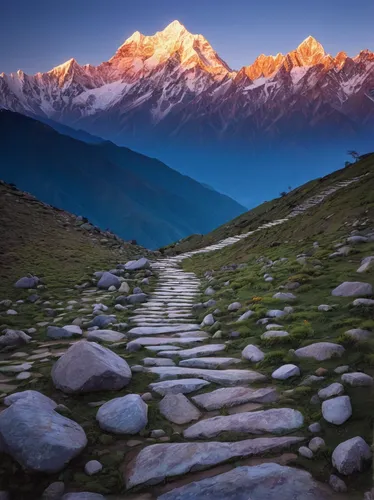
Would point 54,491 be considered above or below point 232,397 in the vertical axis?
below

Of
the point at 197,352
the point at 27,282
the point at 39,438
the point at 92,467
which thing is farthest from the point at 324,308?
the point at 27,282

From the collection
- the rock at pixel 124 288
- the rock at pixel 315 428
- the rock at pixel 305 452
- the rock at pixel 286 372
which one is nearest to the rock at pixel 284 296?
the rock at pixel 286 372

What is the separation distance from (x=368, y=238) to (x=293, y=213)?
801 inches

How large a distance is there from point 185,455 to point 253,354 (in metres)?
2.40

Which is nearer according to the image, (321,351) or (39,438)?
(39,438)

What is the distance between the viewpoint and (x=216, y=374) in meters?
5.32

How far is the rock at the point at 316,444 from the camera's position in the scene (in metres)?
3.42

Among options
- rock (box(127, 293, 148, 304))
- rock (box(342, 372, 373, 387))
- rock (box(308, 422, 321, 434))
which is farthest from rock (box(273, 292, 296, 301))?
rock (box(308, 422, 321, 434))

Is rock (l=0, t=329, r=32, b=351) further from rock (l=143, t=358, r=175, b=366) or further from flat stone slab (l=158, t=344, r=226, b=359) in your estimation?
flat stone slab (l=158, t=344, r=226, b=359)

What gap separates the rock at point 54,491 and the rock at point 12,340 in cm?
400

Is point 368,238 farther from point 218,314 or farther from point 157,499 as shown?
point 157,499

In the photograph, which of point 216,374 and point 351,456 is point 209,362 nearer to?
point 216,374

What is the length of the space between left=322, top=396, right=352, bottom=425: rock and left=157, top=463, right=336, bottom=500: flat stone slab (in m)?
0.76

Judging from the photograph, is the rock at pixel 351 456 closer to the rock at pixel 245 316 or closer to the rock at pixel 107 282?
the rock at pixel 245 316
